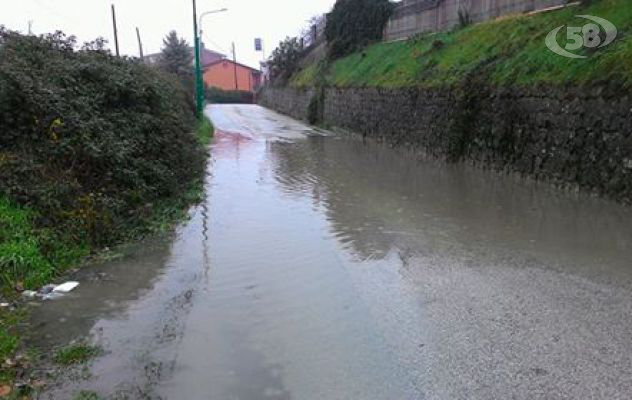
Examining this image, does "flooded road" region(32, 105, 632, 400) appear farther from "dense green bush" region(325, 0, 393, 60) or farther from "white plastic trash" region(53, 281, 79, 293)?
"dense green bush" region(325, 0, 393, 60)

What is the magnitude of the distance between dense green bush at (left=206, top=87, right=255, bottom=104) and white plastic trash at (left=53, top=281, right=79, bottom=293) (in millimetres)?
70964

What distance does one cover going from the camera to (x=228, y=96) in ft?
257

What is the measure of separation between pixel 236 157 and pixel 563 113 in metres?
11.1

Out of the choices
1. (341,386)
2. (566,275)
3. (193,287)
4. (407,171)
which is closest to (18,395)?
(341,386)

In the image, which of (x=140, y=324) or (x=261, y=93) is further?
(x=261, y=93)

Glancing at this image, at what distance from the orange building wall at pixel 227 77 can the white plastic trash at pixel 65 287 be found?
269 feet

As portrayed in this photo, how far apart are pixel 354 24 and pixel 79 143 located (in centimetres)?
3246

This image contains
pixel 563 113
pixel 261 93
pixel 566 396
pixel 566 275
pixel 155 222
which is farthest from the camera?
pixel 261 93

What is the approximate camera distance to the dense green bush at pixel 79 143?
837cm

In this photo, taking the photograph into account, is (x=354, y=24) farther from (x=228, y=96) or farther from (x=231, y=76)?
(x=231, y=76)

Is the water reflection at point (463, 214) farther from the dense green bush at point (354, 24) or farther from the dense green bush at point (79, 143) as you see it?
the dense green bush at point (354, 24)

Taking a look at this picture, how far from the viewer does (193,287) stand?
7.02 meters

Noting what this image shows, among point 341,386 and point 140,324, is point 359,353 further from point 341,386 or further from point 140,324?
point 140,324

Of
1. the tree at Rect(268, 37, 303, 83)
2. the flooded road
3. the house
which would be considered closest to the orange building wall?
the house
